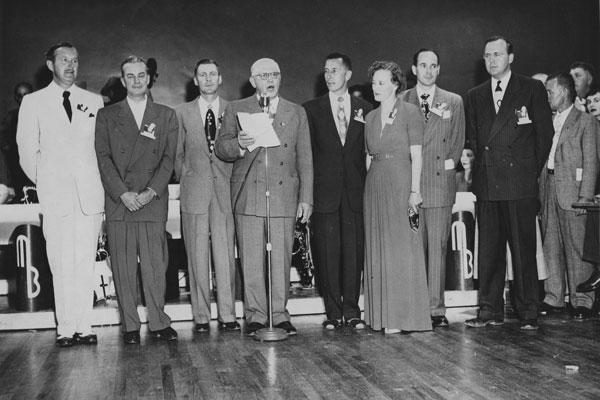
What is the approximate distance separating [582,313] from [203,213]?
282 cm

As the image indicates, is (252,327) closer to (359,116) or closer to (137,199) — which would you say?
(137,199)

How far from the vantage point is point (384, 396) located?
328 cm

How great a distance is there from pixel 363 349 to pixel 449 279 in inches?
74.8

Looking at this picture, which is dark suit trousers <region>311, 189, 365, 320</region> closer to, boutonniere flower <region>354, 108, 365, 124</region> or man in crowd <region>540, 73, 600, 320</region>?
boutonniere flower <region>354, 108, 365, 124</region>

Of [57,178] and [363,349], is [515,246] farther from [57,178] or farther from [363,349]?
[57,178]

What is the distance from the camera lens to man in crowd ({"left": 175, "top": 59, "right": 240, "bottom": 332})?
16.6 feet

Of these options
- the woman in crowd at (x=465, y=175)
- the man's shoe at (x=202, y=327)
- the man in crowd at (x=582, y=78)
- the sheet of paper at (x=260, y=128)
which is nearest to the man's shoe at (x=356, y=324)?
the man's shoe at (x=202, y=327)

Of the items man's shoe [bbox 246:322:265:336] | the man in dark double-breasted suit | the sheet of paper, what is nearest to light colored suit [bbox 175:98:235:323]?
man's shoe [bbox 246:322:265:336]

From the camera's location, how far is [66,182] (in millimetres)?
4637

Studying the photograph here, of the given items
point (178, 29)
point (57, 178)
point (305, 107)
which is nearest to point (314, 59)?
point (178, 29)

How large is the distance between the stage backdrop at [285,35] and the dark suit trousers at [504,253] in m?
3.07

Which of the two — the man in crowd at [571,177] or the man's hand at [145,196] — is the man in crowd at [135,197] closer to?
the man's hand at [145,196]

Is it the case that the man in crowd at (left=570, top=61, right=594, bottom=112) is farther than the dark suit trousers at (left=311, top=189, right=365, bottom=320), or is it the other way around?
the man in crowd at (left=570, top=61, right=594, bottom=112)

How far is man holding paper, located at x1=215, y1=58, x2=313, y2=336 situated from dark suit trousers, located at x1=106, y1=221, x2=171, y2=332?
56cm
